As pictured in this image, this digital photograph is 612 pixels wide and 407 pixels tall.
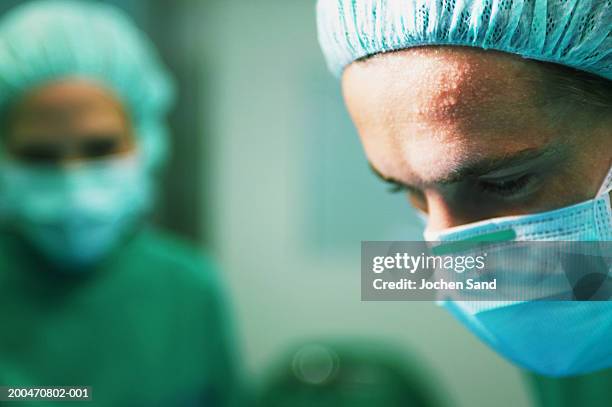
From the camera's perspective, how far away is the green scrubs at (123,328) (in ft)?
4.51

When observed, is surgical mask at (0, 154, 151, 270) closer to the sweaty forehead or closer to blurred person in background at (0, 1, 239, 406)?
blurred person in background at (0, 1, 239, 406)

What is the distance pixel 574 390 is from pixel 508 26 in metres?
0.60

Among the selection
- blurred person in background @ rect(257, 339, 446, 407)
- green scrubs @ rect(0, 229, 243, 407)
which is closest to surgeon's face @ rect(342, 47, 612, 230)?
green scrubs @ rect(0, 229, 243, 407)

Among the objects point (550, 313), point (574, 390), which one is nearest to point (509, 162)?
point (550, 313)

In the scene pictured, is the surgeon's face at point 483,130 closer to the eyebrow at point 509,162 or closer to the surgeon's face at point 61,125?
the eyebrow at point 509,162

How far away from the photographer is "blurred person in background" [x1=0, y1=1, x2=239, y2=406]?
50.8 inches

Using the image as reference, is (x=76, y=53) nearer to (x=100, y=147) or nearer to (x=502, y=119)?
(x=100, y=147)

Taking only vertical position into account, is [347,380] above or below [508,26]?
below

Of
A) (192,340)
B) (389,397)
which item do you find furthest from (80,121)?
(389,397)

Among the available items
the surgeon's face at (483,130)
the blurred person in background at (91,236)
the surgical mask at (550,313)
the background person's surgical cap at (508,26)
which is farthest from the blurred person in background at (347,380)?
the background person's surgical cap at (508,26)

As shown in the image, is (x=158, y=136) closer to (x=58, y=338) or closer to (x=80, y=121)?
(x=80, y=121)

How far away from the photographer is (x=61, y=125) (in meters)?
1.26

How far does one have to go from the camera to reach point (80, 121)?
1275mm

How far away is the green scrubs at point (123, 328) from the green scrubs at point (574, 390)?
0.89 m
